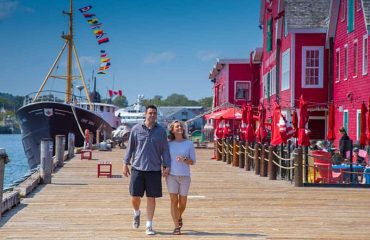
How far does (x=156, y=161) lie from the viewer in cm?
1148

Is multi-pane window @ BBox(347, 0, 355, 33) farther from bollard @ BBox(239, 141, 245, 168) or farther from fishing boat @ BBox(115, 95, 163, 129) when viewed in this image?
fishing boat @ BBox(115, 95, 163, 129)

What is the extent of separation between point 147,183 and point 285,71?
90.3 ft

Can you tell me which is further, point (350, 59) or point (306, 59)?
point (306, 59)

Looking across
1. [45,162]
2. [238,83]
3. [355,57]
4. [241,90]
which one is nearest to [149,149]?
[45,162]

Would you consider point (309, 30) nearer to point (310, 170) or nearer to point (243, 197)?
point (310, 170)

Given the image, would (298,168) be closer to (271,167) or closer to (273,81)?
(271,167)

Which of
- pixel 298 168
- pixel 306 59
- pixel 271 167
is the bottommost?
pixel 271 167

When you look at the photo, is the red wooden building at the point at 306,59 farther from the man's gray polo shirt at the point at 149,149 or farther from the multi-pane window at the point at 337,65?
the man's gray polo shirt at the point at 149,149

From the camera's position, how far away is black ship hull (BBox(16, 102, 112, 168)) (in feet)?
185

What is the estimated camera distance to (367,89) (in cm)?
2900

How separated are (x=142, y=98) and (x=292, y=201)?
96349 mm

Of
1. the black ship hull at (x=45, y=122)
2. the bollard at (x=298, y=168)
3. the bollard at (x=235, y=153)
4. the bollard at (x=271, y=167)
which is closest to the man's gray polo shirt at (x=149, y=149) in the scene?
the bollard at (x=298, y=168)

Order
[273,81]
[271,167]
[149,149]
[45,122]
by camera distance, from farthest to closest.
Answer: [45,122] < [273,81] < [271,167] < [149,149]

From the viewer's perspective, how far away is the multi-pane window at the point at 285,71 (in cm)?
3732
